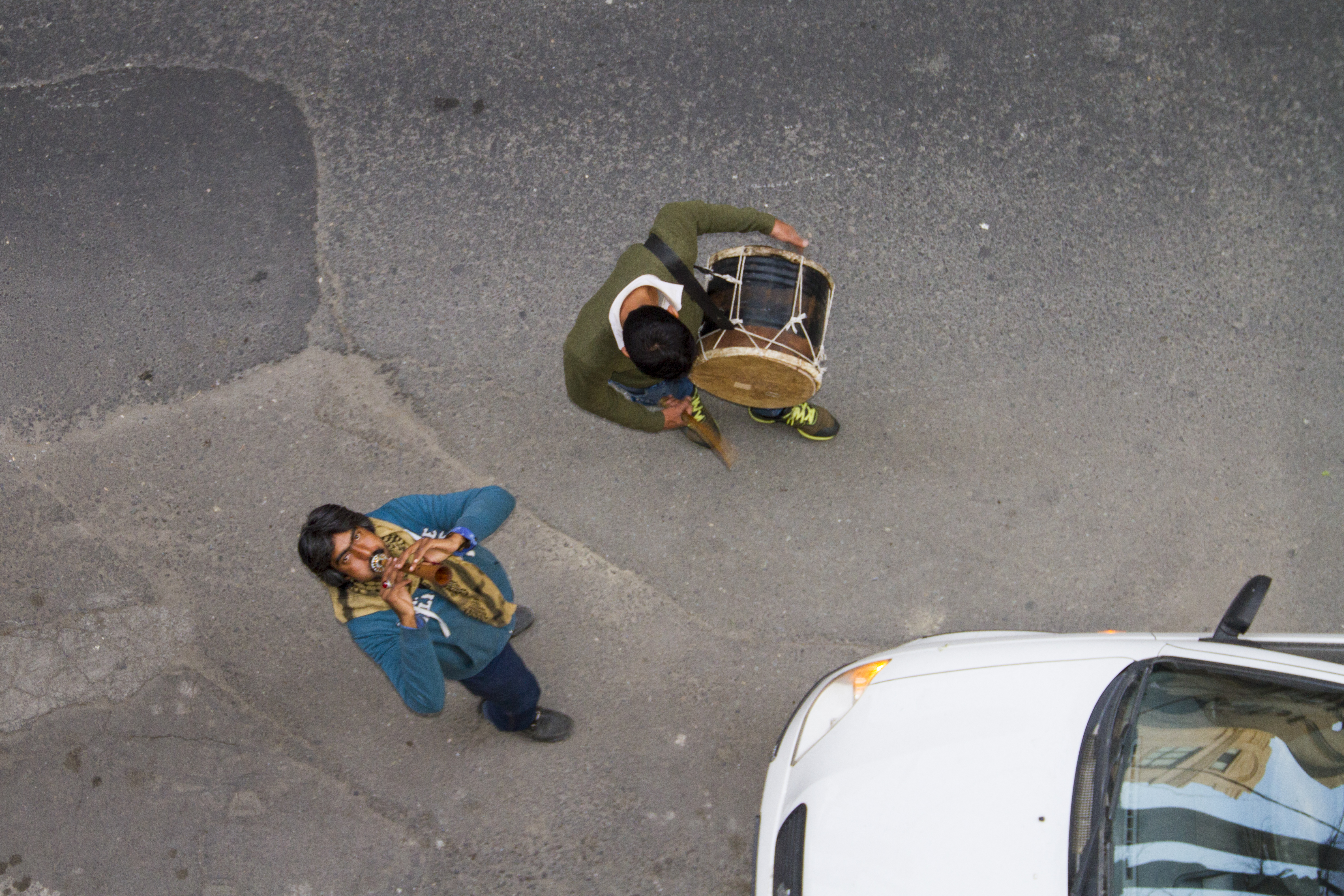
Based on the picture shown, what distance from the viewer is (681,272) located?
3156mm

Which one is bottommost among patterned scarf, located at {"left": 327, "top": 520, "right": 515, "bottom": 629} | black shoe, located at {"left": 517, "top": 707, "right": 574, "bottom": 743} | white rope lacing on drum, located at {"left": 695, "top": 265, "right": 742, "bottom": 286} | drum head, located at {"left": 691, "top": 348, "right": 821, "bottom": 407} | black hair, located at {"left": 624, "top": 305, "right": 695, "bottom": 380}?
black shoe, located at {"left": 517, "top": 707, "right": 574, "bottom": 743}

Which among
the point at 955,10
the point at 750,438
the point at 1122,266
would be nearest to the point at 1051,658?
the point at 750,438

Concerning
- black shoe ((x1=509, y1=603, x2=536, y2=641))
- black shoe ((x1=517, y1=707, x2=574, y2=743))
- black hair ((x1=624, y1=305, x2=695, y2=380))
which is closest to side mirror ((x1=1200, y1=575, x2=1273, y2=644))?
black hair ((x1=624, y1=305, x2=695, y2=380))

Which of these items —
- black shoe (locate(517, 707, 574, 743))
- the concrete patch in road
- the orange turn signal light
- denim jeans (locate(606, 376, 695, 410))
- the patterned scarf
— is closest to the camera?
the patterned scarf

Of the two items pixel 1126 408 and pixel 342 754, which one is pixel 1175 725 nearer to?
pixel 1126 408

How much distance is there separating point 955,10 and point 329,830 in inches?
209

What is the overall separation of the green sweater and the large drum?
0.44 feet

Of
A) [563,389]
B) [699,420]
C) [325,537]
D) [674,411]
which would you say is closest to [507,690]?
[325,537]

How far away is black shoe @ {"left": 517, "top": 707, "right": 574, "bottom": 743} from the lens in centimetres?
376

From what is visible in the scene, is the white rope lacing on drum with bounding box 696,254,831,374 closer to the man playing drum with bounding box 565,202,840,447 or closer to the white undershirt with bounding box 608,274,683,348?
the man playing drum with bounding box 565,202,840,447

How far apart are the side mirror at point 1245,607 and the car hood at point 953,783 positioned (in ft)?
1.37

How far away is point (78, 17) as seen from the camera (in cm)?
476

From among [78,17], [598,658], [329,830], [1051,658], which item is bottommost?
[329,830]

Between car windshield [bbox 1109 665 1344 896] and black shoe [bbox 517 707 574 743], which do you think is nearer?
car windshield [bbox 1109 665 1344 896]
